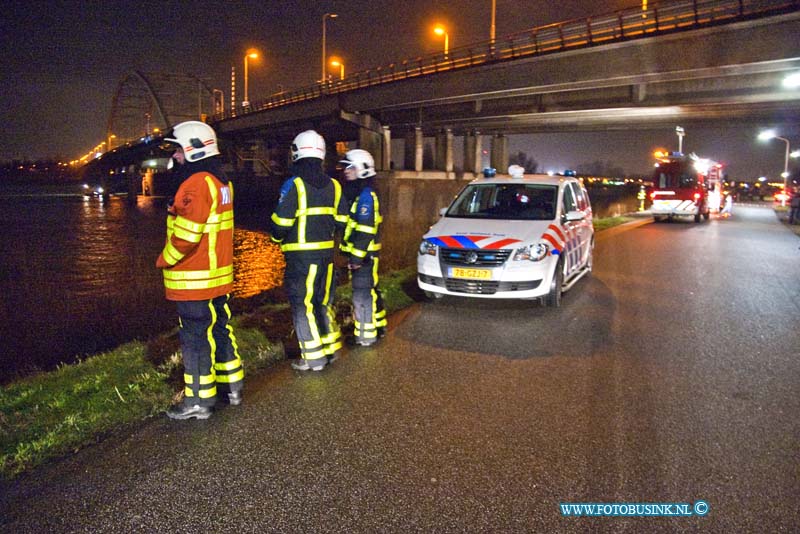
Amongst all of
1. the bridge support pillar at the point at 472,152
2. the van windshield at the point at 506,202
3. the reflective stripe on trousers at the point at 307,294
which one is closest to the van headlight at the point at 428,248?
the van windshield at the point at 506,202

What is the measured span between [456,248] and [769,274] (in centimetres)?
727

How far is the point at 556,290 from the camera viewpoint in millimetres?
8289

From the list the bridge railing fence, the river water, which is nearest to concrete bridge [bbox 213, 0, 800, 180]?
the bridge railing fence

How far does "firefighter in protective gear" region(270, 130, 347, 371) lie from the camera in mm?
5246

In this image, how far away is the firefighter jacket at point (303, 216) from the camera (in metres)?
5.23

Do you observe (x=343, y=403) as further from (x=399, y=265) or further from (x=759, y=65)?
(x=759, y=65)

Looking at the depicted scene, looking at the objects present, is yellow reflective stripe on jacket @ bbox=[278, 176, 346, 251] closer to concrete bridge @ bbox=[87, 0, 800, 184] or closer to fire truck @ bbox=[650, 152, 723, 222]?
concrete bridge @ bbox=[87, 0, 800, 184]

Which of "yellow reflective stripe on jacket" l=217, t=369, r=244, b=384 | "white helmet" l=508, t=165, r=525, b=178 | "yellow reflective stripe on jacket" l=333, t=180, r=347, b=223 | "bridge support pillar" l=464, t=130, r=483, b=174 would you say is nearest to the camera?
"yellow reflective stripe on jacket" l=217, t=369, r=244, b=384

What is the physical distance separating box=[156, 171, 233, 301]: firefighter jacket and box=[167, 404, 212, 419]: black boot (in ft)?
2.62

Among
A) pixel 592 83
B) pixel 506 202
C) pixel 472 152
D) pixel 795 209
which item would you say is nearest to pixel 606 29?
pixel 592 83

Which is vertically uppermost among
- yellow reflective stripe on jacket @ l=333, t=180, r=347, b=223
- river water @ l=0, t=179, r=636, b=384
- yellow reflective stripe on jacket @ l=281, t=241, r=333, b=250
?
yellow reflective stripe on jacket @ l=333, t=180, r=347, b=223

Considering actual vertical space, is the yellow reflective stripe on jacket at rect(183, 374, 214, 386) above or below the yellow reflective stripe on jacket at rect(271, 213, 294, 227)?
below

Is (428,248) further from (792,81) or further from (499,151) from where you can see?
(499,151)

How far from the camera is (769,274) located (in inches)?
459
